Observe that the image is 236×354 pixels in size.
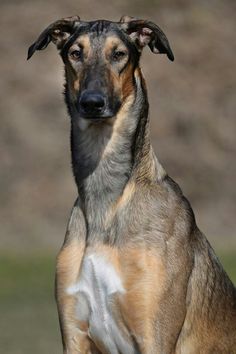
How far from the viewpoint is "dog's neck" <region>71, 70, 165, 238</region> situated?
9.13 m

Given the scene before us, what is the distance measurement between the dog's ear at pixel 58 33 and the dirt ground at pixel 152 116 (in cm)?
1182

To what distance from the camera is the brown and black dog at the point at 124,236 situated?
28.9 ft

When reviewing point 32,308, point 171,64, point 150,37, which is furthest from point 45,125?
point 150,37

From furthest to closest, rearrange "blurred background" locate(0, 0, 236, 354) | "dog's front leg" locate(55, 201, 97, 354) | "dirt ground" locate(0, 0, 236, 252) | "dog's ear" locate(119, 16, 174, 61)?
"dirt ground" locate(0, 0, 236, 252) → "blurred background" locate(0, 0, 236, 354) → "dog's ear" locate(119, 16, 174, 61) → "dog's front leg" locate(55, 201, 97, 354)

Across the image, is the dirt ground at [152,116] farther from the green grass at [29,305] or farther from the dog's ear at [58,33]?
the dog's ear at [58,33]

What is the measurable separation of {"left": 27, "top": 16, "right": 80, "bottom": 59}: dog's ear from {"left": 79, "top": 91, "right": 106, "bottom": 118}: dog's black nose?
74 cm

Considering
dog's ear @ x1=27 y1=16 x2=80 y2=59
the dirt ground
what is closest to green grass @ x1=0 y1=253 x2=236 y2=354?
the dirt ground

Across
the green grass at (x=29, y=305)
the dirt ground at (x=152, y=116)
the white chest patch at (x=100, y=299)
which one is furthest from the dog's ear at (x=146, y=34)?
the dirt ground at (x=152, y=116)

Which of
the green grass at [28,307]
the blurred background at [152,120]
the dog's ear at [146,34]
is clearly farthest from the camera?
the blurred background at [152,120]

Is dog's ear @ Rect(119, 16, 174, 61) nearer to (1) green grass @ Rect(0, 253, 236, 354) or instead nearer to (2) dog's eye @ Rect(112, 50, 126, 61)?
A: (2) dog's eye @ Rect(112, 50, 126, 61)

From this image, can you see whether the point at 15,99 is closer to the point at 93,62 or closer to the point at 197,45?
the point at 197,45

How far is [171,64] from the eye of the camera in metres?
26.0

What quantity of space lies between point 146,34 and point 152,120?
Answer: 1526 centimetres

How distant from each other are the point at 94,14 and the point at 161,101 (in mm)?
2636
